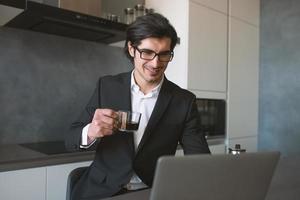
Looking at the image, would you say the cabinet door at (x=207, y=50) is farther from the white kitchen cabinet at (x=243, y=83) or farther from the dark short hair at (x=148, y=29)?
the dark short hair at (x=148, y=29)

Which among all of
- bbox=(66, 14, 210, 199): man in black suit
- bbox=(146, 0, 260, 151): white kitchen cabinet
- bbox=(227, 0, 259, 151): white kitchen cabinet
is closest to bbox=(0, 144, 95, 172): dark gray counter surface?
bbox=(66, 14, 210, 199): man in black suit

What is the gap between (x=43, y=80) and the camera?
212cm

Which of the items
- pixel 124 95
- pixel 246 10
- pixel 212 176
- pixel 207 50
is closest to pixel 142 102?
pixel 124 95

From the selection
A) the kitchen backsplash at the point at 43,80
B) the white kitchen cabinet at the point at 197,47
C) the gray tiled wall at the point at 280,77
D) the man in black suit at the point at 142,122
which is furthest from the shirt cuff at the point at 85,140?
the gray tiled wall at the point at 280,77

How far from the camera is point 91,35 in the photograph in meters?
2.13

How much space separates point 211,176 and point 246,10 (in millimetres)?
2819

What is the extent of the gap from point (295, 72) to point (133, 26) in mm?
2468

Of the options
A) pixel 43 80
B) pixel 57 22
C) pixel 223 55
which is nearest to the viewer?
pixel 57 22

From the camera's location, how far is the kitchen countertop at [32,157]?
1.45 metres

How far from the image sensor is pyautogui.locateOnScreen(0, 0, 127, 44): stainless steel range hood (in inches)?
62.4

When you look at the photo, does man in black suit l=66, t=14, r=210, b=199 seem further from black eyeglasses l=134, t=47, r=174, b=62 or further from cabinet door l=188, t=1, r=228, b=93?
cabinet door l=188, t=1, r=228, b=93

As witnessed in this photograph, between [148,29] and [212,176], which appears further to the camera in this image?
[148,29]

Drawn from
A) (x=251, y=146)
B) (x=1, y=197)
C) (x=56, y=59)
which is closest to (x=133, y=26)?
(x=1, y=197)

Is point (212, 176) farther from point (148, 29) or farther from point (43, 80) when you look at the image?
point (43, 80)
